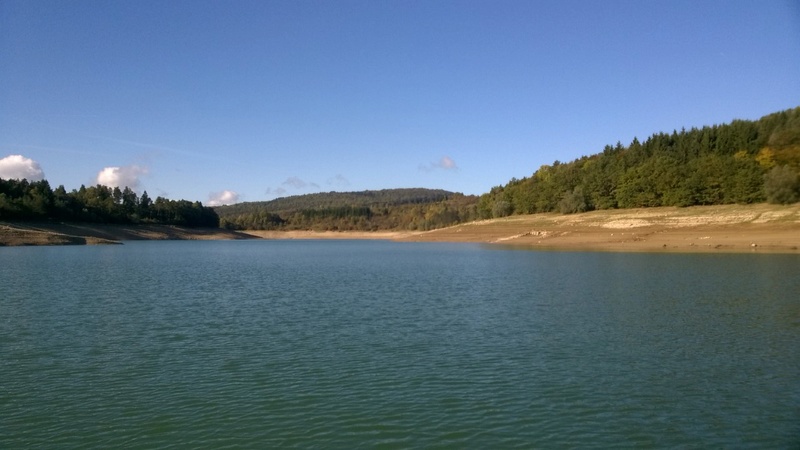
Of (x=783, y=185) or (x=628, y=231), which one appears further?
(x=628, y=231)

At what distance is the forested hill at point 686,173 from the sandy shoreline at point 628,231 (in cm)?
212

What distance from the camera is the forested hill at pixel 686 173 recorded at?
53.2m

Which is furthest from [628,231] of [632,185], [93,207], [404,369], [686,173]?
[93,207]

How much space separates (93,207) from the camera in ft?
350

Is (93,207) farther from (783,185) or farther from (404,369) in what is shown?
(404,369)

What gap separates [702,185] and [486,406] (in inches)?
2435

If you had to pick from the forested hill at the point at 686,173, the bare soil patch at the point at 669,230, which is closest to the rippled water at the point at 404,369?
the bare soil patch at the point at 669,230

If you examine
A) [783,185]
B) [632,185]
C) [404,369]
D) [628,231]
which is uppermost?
[632,185]

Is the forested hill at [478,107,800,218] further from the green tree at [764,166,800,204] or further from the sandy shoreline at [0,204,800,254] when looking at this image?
the sandy shoreline at [0,204,800,254]

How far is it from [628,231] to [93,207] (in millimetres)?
92219

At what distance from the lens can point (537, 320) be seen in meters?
16.3

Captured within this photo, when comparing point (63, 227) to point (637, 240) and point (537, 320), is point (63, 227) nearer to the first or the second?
point (637, 240)

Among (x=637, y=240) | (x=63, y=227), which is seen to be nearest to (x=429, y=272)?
(x=637, y=240)

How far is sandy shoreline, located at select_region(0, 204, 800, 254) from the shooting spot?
4616 cm
